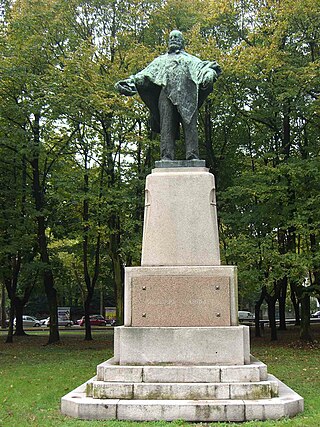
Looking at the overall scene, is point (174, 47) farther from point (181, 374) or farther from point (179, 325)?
point (181, 374)

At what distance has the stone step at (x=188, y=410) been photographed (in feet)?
21.0

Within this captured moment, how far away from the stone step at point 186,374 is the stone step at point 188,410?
38cm

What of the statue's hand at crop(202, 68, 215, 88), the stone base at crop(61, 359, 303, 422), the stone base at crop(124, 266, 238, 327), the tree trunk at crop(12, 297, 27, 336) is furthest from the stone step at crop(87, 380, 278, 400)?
the tree trunk at crop(12, 297, 27, 336)

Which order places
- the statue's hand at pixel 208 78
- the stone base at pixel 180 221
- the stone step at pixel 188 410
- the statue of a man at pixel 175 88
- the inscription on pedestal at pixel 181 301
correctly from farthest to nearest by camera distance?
the statue of a man at pixel 175 88, the statue's hand at pixel 208 78, the stone base at pixel 180 221, the inscription on pedestal at pixel 181 301, the stone step at pixel 188 410

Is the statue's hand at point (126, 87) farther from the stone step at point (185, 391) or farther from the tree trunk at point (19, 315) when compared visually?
the tree trunk at point (19, 315)

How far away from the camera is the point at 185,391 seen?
22.3 feet

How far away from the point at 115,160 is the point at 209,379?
15467 mm

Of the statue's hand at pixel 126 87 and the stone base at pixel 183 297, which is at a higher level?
the statue's hand at pixel 126 87

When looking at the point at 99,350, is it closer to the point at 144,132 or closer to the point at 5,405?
the point at 144,132

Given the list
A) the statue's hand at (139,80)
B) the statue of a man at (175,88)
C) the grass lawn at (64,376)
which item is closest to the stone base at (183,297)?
the grass lawn at (64,376)

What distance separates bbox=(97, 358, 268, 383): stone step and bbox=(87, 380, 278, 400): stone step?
0.52ft

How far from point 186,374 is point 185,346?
40 cm

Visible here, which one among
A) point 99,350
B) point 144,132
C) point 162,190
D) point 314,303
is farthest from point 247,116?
point 314,303

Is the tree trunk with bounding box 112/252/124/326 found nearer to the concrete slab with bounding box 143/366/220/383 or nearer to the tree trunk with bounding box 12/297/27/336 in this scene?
the tree trunk with bounding box 12/297/27/336
